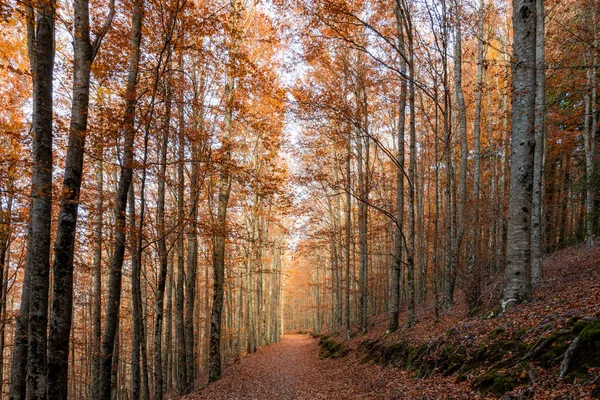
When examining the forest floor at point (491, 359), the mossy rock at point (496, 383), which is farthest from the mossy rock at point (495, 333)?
the mossy rock at point (496, 383)

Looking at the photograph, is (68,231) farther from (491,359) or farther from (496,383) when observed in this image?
(491,359)

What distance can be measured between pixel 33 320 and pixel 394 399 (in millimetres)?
5978

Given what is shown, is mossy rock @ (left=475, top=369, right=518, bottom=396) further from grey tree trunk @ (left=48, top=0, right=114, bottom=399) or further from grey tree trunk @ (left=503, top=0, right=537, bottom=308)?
grey tree trunk @ (left=48, top=0, right=114, bottom=399)

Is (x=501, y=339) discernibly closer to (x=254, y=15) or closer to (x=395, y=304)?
(x=395, y=304)

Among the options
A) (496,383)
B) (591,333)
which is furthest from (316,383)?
(591,333)

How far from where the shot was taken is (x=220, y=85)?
12148 millimetres

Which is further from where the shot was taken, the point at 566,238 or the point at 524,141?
the point at 566,238

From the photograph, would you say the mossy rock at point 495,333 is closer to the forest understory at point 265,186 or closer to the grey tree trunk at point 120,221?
the forest understory at point 265,186

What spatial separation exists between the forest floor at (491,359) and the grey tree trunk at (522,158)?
49cm

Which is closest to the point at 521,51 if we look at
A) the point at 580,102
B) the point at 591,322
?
the point at 591,322

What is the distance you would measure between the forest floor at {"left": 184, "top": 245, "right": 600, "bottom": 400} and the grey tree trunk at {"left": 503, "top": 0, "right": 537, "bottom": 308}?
1.60 ft

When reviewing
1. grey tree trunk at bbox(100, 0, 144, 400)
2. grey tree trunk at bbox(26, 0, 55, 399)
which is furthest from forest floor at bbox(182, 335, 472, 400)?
grey tree trunk at bbox(26, 0, 55, 399)

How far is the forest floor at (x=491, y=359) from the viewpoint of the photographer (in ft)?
11.2

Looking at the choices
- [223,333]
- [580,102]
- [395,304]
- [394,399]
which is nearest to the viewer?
[394,399]
